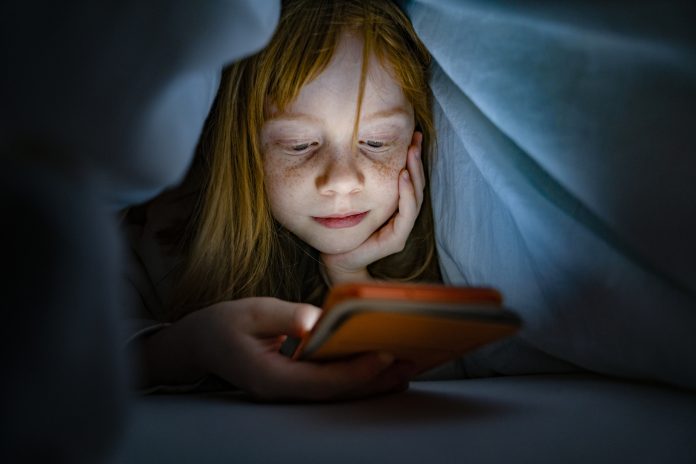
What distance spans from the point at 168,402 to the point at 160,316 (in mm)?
373

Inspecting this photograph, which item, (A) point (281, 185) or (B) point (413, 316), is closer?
(B) point (413, 316)

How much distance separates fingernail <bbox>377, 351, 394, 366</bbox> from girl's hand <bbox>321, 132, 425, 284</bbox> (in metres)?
0.42

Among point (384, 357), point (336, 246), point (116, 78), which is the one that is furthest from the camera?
point (336, 246)

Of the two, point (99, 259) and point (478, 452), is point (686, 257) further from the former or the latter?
point (99, 259)

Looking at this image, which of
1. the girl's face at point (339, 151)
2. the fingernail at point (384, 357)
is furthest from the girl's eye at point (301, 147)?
the fingernail at point (384, 357)

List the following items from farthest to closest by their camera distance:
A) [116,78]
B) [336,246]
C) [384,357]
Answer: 1. [336,246]
2. [384,357]
3. [116,78]

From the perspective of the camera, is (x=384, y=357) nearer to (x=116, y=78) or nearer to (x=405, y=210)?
(x=116, y=78)

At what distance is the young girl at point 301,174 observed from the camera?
92 centimetres

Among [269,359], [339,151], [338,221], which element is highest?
[339,151]

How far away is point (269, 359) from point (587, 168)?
1.17 feet

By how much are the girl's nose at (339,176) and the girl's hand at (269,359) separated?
0.24 meters

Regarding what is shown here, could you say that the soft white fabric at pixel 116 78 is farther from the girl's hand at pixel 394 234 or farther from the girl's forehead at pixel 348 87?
the girl's hand at pixel 394 234

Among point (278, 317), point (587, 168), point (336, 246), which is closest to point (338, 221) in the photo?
point (336, 246)

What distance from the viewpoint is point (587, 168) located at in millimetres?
643
